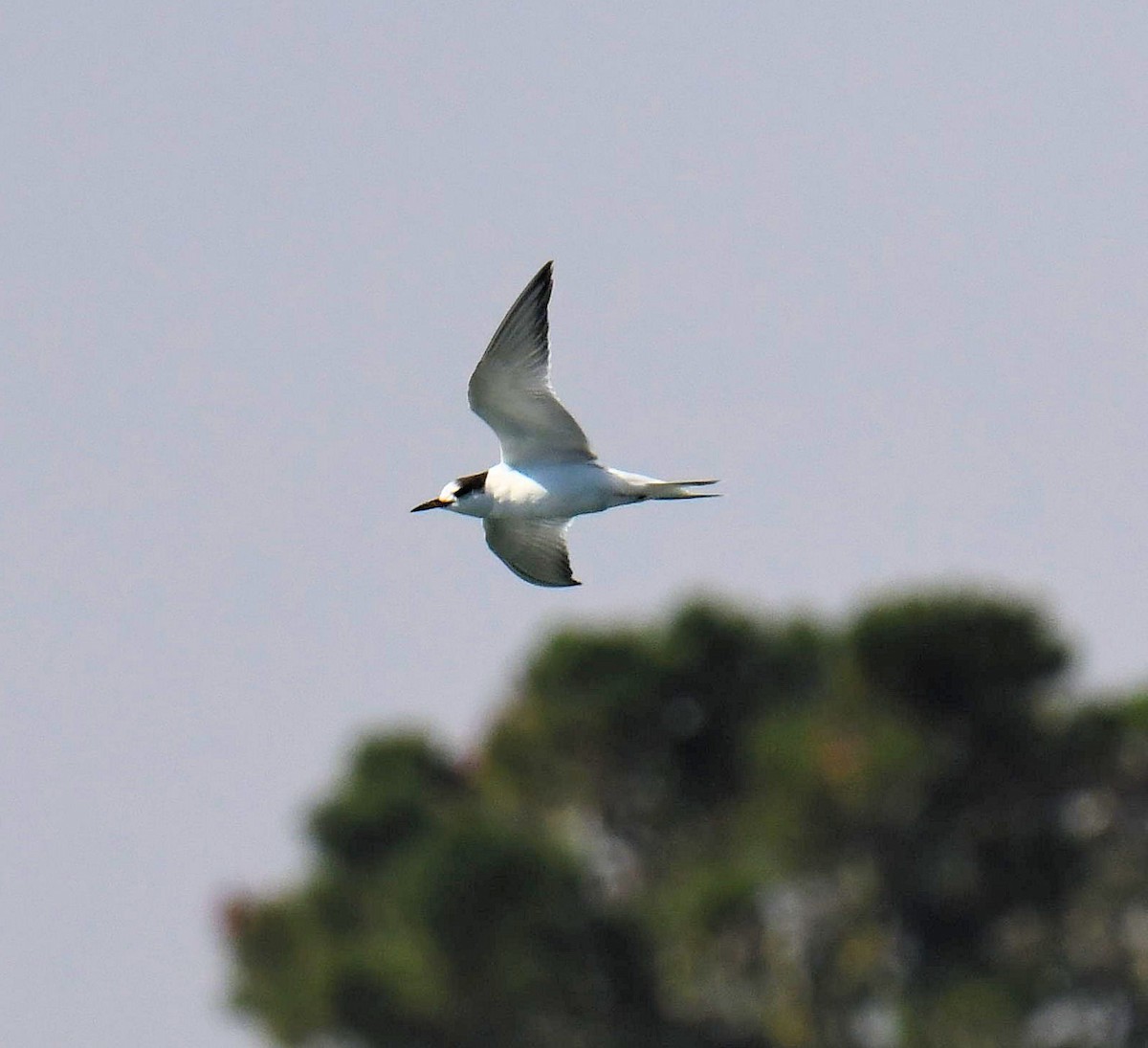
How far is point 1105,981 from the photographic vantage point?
37.1 meters

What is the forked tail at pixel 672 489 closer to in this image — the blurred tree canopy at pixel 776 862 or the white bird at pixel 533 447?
the white bird at pixel 533 447

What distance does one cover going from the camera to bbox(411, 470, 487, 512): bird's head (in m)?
20.9

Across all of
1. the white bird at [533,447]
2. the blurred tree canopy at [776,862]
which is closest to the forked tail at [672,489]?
the white bird at [533,447]

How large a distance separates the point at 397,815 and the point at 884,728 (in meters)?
8.32

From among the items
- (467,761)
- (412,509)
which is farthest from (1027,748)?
(412,509)

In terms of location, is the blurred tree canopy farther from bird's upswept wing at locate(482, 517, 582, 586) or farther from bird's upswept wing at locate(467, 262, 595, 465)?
bird's upswept wing at locate(467, 262, 595, 465)

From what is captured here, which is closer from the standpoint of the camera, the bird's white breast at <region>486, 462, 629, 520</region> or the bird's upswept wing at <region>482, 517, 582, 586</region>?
the bird's white breast at <region>486, 462, 629, 520</region>

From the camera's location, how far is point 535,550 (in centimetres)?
2167

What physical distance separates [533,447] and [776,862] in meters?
17.8

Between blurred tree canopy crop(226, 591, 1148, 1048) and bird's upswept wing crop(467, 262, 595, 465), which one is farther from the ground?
blurred tree canopy crop(226, 591, 1148, 1048)

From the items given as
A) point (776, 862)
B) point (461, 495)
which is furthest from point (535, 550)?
point (776, 862)

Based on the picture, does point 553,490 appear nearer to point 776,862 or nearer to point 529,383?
point 529,383

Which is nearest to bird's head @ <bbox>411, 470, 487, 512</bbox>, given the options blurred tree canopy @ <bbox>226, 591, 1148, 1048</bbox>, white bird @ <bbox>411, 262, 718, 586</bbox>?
white bird @ <bbox>411, 262, 718, 586</bbox>

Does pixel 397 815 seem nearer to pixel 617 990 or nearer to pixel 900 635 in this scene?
pixel 617 990
